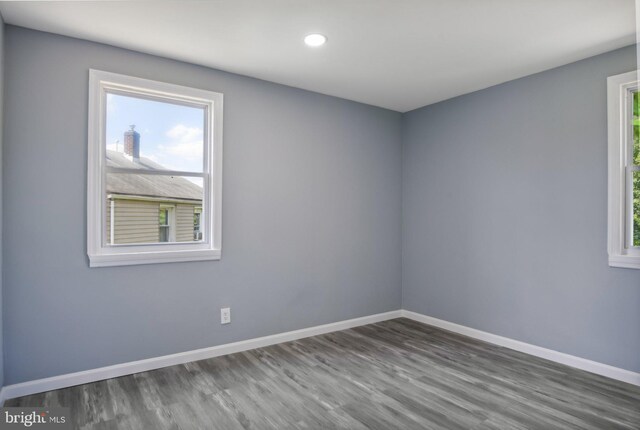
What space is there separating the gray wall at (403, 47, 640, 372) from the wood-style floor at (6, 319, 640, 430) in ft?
1.34

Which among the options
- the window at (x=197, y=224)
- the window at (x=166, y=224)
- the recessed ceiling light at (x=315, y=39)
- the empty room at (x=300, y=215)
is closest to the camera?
the empty room at (x=300, y=215)

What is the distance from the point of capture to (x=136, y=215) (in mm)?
2994

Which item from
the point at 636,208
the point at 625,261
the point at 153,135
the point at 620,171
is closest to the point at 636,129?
the point at 620,171

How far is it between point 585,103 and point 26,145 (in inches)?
163

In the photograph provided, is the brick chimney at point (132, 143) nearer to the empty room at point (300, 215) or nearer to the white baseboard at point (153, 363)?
the empty room at point (300, 215)

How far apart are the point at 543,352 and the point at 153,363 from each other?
127 inches

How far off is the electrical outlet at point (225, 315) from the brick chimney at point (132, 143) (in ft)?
4.71

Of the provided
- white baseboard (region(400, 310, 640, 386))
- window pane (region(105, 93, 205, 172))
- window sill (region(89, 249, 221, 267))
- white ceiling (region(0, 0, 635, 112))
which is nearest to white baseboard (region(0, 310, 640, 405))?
white baseboard (region(400, 310, 640, 386))

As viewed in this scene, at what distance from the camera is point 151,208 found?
10.1 feet

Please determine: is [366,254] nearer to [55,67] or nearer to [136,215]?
[136,215]

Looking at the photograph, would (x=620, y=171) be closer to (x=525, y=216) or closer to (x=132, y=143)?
(x=525, y=216)

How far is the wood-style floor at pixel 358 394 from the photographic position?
226cm

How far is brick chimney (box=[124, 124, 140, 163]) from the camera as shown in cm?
294

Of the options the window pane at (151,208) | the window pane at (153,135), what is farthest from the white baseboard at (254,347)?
the window pane at (153,135)
